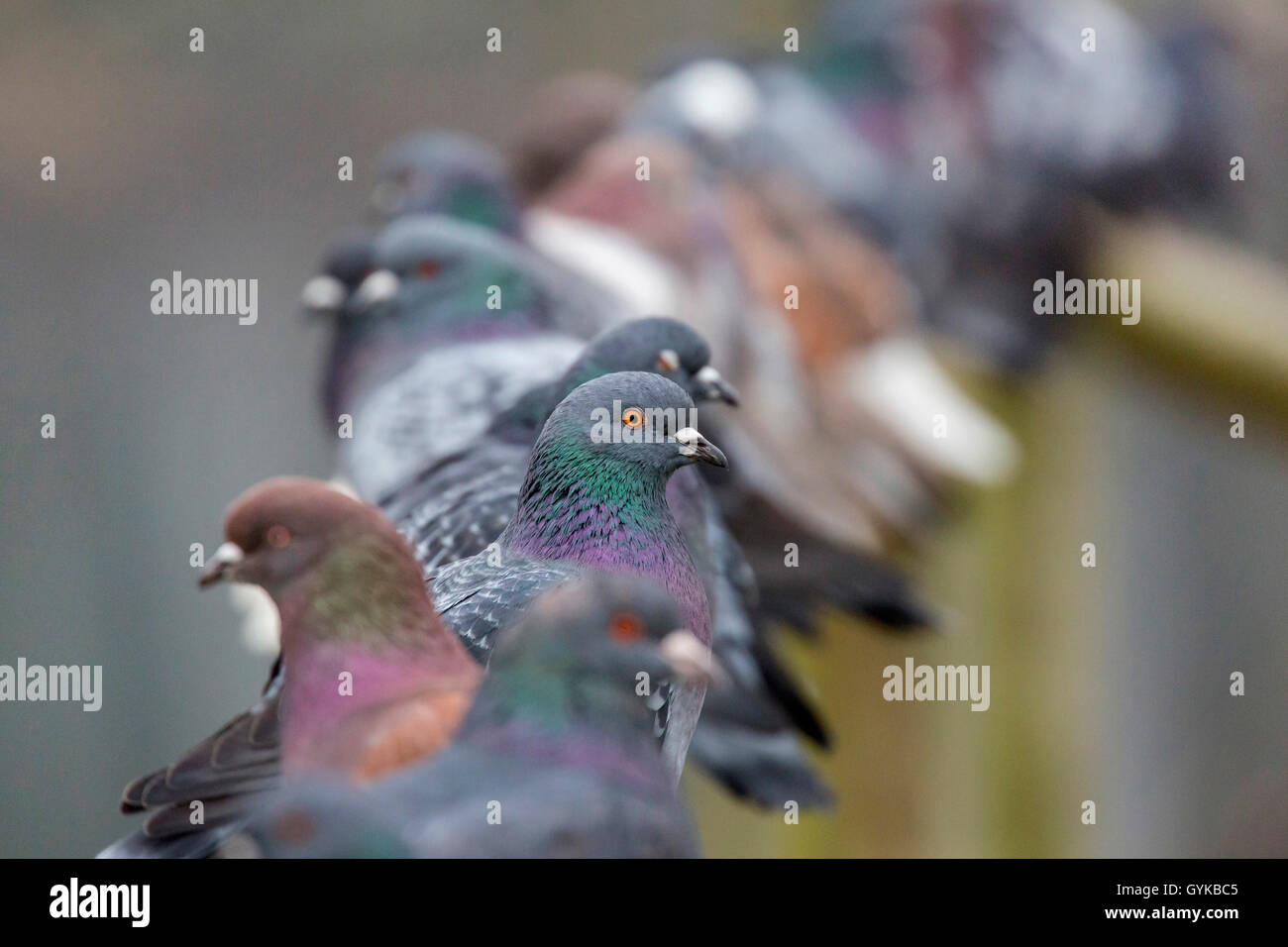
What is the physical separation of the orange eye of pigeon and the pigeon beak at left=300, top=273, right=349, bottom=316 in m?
1.45

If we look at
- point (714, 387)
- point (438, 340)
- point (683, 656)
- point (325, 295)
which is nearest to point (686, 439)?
point (683, 656)

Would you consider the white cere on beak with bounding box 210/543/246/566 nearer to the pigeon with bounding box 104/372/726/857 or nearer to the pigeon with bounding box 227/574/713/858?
the pigeon with bounding box 104/372/726/857

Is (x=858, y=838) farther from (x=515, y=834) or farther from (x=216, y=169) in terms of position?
(x=216, y=169)

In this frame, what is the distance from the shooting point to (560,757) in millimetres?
781

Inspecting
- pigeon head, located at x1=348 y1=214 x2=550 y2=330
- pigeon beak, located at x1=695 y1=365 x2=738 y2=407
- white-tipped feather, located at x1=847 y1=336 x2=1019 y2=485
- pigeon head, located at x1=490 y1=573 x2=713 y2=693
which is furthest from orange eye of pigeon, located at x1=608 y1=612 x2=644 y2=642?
white-tipped feather, located at x1=847 y1=336 x2=1019 y2=485

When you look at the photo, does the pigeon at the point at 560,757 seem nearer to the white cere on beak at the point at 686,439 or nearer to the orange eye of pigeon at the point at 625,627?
the orange eye of pigeon at the point at 625,627

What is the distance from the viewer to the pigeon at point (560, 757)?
0.76 meters

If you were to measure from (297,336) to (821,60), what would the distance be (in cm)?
140

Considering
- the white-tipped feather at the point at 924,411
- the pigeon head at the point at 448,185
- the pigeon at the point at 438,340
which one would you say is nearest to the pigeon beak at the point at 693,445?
the pigeon at the point at 438,340

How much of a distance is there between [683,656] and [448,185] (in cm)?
193

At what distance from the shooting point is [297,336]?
12.4 feet

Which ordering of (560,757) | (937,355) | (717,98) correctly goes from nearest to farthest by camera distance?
1. (560,757)
2. (717,98)
3. (937,355)

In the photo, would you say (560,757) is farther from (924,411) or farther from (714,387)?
(924,411)
